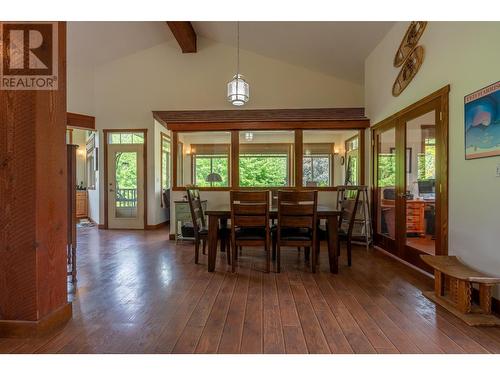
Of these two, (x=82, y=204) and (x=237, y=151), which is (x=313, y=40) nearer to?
(x=237, y=151)

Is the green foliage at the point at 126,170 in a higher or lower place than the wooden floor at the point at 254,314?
Answer: higher

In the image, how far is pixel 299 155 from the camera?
18.6ft

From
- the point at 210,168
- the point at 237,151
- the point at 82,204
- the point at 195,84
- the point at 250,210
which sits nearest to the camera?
the point at 250,210

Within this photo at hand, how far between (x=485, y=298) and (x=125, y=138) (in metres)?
6.98

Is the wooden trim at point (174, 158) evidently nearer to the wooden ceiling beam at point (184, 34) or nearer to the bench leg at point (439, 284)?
the wooden ceiling beam at point (184, 34)

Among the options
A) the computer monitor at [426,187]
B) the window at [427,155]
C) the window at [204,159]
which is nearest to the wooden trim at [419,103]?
the window at [427,155]

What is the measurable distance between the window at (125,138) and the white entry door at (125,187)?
0.08m

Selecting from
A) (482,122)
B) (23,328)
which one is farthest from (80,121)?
(482,122)

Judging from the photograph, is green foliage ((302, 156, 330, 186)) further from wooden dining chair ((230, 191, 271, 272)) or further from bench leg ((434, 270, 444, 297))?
bench leg ((434, 270, 444, 297))

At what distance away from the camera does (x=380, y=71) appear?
4.76 m

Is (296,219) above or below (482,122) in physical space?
below

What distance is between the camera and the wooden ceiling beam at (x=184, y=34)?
5.39 metres

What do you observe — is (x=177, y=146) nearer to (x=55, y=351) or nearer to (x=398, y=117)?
(x=398, y=117)
